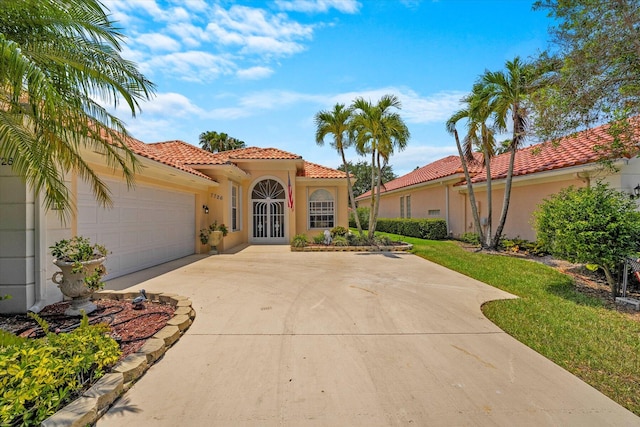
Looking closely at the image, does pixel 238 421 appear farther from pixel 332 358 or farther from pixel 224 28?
pixel 224 28

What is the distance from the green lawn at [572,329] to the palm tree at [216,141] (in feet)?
100

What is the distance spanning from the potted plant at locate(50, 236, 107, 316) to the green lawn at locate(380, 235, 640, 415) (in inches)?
277

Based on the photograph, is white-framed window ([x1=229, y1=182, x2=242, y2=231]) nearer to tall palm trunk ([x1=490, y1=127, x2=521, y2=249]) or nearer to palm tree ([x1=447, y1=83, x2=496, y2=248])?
palm tree ([x1=447, y1=83, x2=496, y2=248])

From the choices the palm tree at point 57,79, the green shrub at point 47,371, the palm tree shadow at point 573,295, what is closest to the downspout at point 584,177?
the palm tree shadow at point 573,295

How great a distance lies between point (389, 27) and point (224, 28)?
5057mm

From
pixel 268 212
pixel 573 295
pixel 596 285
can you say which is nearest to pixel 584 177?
pixel 596 285

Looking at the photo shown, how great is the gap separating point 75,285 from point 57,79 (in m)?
3.40

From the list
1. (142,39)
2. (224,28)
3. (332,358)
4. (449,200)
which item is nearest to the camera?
(332,358)

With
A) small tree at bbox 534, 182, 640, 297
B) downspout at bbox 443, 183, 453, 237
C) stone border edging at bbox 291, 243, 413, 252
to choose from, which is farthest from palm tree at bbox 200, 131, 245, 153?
small tree at bbox 534, 182, 640, 297

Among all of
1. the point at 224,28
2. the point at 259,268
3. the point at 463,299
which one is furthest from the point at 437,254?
the point at 224,28

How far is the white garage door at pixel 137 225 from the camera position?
25.2 feet

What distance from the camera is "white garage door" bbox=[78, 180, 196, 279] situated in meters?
7.67

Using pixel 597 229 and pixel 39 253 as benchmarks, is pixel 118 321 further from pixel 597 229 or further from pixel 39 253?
pixel 597 229

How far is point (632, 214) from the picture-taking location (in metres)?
6.41
